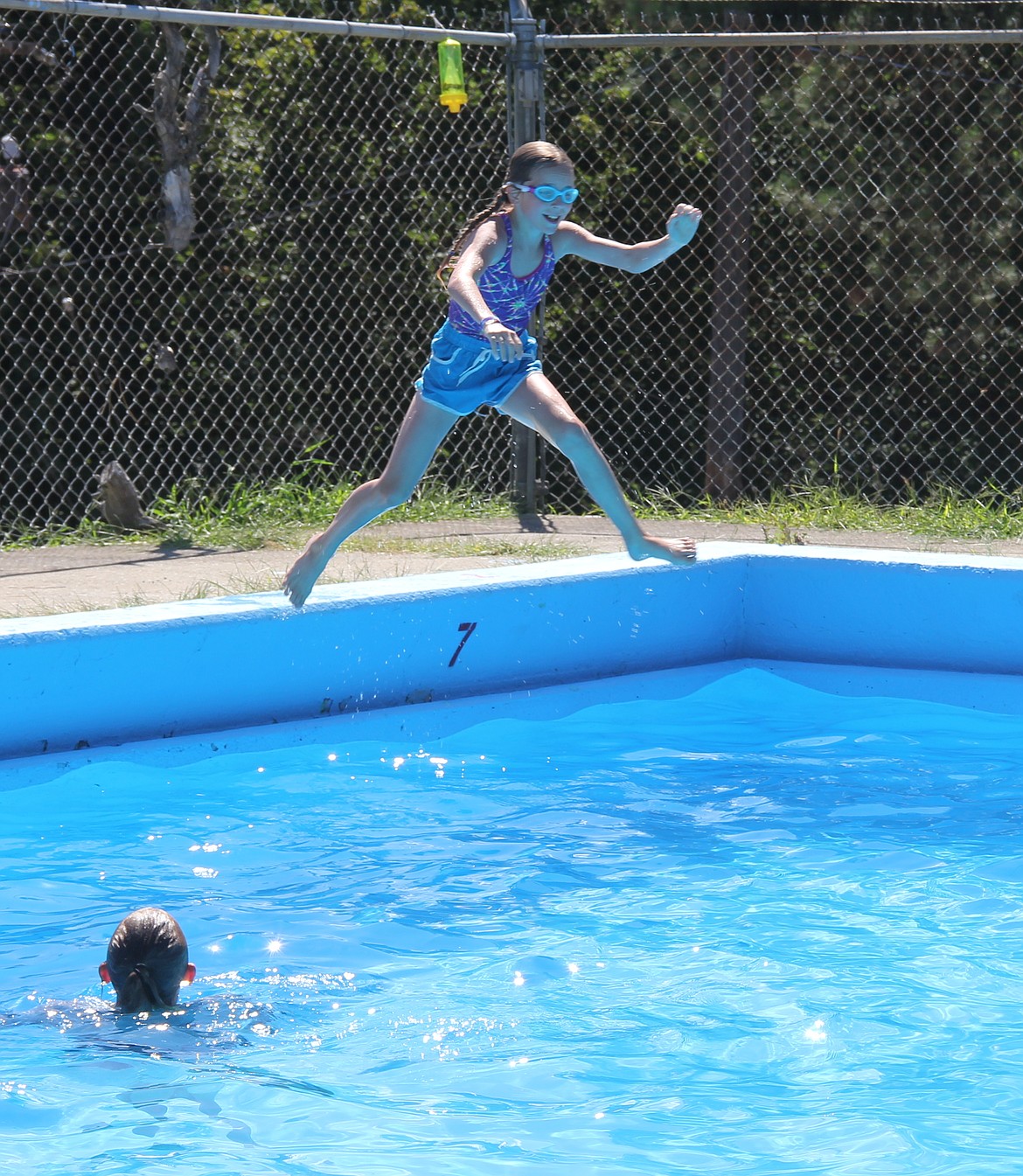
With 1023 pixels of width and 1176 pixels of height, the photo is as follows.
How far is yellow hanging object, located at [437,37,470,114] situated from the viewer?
6.53 m

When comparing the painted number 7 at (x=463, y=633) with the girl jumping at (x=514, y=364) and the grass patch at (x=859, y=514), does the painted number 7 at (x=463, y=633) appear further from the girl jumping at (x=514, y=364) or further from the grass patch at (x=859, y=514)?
the grass patch at (x=859, y=514)

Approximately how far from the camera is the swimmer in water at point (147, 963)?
Answer: 2918mm

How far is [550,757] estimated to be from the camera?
495 cm

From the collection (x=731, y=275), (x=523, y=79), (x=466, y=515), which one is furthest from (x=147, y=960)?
(x=731, y=275)

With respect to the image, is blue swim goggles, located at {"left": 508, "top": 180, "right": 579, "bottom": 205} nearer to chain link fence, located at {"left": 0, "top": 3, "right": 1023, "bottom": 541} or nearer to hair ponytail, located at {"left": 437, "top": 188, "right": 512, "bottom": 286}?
hair ponytail, located at {"left": 437, "top": 188, "right": 512, "bottom": 286}

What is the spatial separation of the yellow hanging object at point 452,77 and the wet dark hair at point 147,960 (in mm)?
4422

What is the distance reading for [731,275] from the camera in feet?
25.8

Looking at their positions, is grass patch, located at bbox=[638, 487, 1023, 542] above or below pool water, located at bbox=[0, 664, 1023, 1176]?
above

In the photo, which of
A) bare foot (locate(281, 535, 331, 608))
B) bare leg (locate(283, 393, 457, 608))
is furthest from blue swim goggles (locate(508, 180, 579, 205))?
bare foot (locate(281, 535, 331, 608))

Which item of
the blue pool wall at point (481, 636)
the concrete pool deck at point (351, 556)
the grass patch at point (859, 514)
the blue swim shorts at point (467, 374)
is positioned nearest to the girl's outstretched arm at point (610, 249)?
the blue swim shorts at point (467, 374)

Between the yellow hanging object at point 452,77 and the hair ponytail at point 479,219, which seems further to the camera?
the yellow hanging object at point 452,77

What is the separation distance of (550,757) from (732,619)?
1.28m

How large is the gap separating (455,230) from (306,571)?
145 inches

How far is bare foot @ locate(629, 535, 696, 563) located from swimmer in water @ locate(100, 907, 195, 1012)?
221 centimetres
